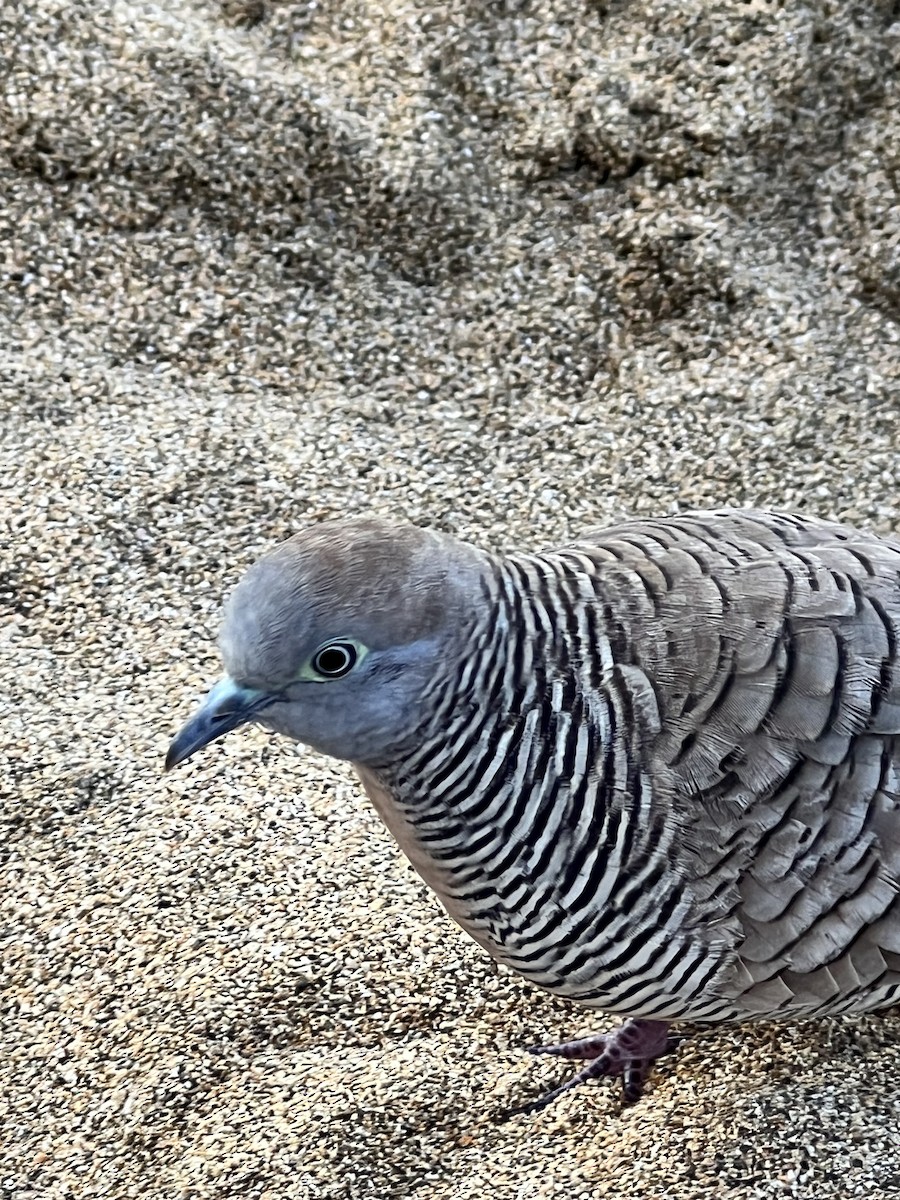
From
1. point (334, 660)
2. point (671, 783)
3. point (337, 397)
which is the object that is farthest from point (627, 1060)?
point (337, 397)

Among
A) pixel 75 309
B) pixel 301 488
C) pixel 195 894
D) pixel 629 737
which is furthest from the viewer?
pixel 75 309

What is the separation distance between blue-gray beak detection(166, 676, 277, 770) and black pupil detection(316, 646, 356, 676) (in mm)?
97

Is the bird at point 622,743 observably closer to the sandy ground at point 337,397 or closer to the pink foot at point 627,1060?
the pink foot at point 627,1060

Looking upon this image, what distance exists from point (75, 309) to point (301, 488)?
834 mm

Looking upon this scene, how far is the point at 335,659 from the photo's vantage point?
179 centimetres

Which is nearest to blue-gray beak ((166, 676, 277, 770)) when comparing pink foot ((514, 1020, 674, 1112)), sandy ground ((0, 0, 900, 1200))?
sandy ground ((0, 0, 900, 1200))

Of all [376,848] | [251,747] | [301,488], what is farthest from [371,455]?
[376,848]

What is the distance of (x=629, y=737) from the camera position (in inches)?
75.4

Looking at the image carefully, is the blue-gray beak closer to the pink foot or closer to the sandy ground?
the sandy ground

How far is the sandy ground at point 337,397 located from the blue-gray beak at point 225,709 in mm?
794

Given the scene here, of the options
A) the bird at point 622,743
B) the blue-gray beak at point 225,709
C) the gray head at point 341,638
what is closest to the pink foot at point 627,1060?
the bird at point 622,743

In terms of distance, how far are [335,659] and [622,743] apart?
0.46 m

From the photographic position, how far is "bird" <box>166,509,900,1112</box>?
1.83m

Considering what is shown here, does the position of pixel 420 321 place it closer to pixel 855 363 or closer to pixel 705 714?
pixel 855 363
